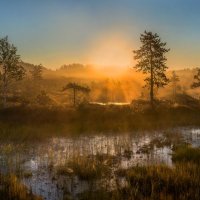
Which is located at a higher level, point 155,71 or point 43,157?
point 155,71

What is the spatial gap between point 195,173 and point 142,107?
37.1 meters

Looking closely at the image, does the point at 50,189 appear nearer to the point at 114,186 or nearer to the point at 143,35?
the point at 114,186

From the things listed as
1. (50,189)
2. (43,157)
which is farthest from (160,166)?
(43,157)

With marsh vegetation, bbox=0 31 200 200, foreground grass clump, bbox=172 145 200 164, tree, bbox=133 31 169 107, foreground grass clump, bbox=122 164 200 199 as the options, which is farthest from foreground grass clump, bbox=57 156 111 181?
tree, bbox=133 31 169 107

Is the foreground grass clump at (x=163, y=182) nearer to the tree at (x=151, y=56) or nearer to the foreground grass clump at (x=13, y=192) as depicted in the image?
the foreground grass clump at (x=13, y=192)

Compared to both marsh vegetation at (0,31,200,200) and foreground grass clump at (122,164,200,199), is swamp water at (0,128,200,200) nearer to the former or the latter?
marsh vegetation at (0,31,200,200)

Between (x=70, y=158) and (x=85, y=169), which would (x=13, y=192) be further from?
(x=70, y=158)

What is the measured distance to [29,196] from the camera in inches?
481

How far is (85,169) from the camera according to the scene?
15.6m

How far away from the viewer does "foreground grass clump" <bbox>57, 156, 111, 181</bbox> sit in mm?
15219

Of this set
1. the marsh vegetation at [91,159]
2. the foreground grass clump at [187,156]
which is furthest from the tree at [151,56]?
the foreground grass clump at [187,156]

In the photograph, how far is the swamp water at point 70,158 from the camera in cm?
1410

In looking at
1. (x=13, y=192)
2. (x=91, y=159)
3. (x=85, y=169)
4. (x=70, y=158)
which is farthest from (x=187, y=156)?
(x=13, y=192)

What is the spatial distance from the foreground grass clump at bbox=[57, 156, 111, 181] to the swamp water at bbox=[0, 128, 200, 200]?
0.13 metres
